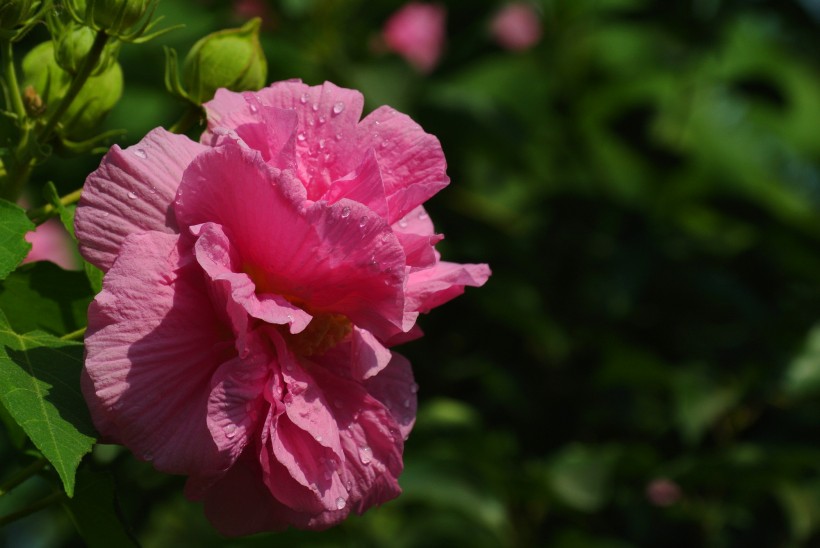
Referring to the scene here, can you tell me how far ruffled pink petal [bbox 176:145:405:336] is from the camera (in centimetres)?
70

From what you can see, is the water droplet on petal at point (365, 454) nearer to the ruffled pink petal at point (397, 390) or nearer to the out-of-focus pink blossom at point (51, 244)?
the ruffled pink petal at point (397, 390)

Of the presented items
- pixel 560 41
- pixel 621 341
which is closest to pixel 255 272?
pixel 621 341

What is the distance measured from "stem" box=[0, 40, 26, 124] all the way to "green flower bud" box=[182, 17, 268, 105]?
0.13 meters

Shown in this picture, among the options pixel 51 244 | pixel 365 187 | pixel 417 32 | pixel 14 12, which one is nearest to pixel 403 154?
pixel 365 187

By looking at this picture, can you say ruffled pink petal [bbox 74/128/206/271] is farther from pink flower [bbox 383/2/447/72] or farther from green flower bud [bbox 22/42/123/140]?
pink flower [bbox 383/2/447/72]

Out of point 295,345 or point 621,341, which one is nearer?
point 295,345

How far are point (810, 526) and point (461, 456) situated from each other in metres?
0.53

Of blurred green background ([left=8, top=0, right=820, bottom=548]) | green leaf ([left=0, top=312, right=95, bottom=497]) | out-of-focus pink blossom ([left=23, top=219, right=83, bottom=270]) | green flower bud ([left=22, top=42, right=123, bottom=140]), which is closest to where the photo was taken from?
green leaf ([left=0, top=312, right=95, bottom=497])

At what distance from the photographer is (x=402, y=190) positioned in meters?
0.76

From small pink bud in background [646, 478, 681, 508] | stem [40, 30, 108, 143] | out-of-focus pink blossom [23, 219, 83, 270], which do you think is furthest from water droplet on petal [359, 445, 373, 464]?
out-of-focus pink blossom [23, 219, 83, 270]

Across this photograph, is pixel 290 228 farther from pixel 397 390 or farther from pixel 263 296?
pixel 397 390

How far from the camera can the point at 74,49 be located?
2.64ft

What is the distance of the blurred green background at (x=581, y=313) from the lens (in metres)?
1.62

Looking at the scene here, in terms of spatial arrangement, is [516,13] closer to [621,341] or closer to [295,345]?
[621,341]
